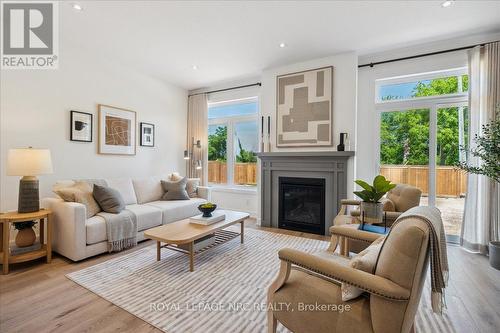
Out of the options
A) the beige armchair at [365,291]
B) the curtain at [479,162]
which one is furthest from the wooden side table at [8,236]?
the curtain at [479,162]

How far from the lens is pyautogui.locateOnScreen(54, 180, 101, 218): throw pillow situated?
282 centimetres

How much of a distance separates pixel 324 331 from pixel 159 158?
4.49m

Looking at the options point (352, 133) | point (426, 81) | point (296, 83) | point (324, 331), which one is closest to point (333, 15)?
point (296, 83)

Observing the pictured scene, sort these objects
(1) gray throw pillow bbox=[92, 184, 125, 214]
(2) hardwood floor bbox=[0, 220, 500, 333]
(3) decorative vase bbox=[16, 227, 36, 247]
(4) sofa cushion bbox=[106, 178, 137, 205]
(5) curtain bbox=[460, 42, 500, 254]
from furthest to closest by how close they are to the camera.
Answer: (4) sofa cushion bbox=[106, 178, 137, 205], (1) gray throw pillow bbox=[92, 184, 125, 214], (5) curtain bbox=[460, 42, 500, 254], (3) decorative vase bbox=[16, 227, 36, 247], (2) hardwood floor bbox=[0, 220, 500, 333]

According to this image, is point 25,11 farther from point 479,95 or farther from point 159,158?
point 479,95

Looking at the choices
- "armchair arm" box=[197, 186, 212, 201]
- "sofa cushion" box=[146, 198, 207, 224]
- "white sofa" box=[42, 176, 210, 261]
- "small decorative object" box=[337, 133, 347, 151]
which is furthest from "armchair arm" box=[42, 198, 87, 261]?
"small decorative object" box=[337, 133, 347, 151]

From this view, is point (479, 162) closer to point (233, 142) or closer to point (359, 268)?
point (359, 268)

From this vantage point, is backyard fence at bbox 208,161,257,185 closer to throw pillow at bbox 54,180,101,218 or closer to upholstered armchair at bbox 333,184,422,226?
upholstered armchair at bbox 333,184,422,226

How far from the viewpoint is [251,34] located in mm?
3057

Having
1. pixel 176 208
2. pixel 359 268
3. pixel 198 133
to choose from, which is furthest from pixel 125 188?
pixel 359 268

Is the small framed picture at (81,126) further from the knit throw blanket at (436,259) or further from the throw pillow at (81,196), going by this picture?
the knit throw blanket at (436,259)

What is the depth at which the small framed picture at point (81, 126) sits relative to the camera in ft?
11.5

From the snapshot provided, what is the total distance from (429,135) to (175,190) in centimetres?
411
